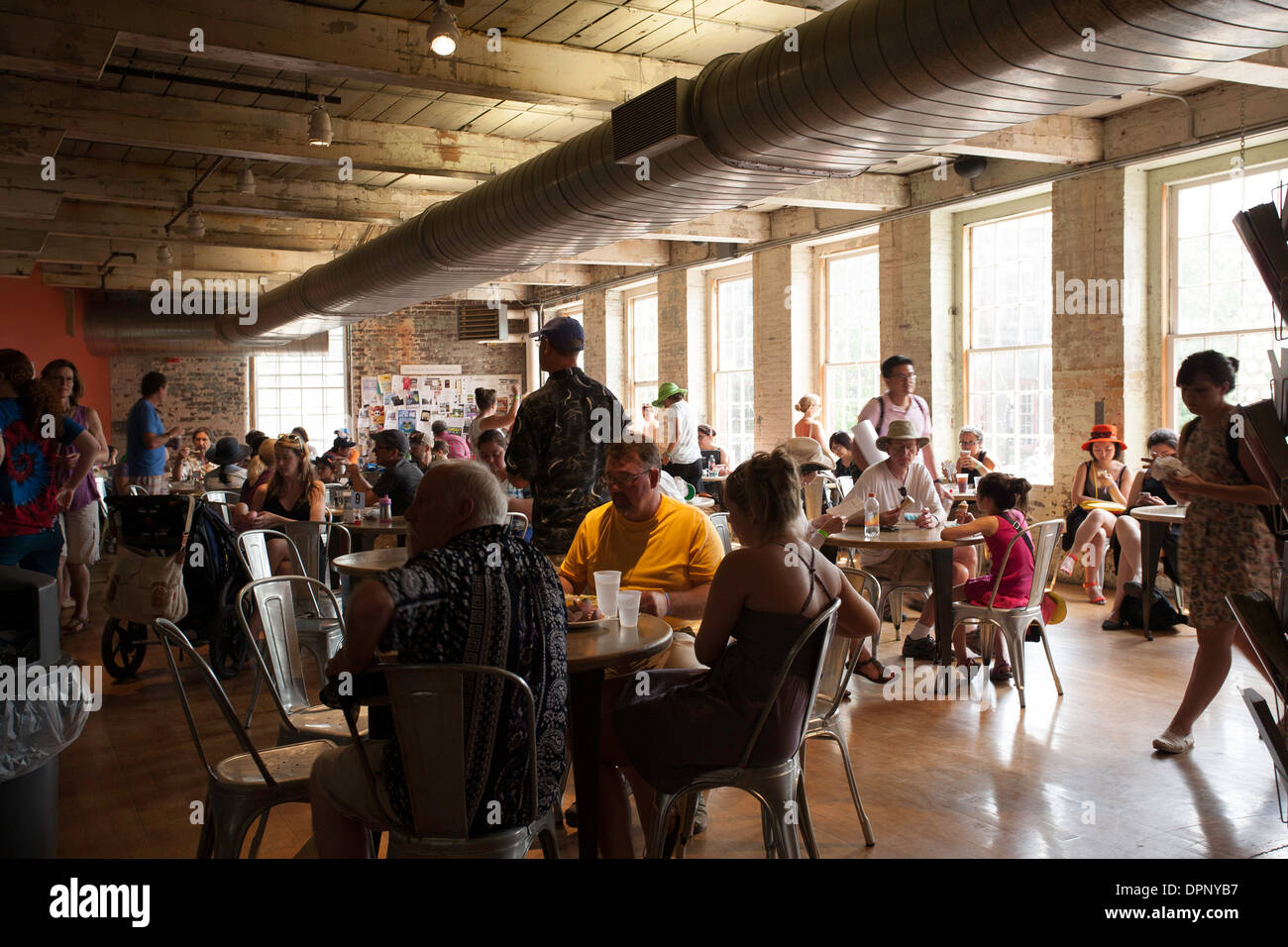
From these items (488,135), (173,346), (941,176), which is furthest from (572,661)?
(173,346)

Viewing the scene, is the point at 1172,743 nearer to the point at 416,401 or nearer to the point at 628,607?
the point at 628,607

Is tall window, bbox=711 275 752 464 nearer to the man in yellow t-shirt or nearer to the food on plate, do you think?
the man in yellow t-shirt

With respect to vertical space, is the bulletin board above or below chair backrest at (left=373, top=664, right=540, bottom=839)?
above

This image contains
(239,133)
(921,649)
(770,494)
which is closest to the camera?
(770,494)

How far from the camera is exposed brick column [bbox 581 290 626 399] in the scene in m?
15.5

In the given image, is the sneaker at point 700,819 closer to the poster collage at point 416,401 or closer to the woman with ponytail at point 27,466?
the woman with ponytail at point 27,466

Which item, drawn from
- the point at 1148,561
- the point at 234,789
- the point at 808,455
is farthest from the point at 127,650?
the point at 1148,561

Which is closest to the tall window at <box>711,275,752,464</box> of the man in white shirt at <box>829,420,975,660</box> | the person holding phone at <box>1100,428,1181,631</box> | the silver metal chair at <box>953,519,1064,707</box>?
the person holding phone at <box>1100,428,1181,631</box>

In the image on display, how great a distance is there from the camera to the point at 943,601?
521 cm

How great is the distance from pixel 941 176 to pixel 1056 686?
18.7 feet

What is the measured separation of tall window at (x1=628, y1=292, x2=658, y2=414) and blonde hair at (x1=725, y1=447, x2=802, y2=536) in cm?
1219

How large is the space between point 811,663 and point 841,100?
2.30 metres

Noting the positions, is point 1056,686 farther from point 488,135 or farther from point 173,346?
point 173,346
